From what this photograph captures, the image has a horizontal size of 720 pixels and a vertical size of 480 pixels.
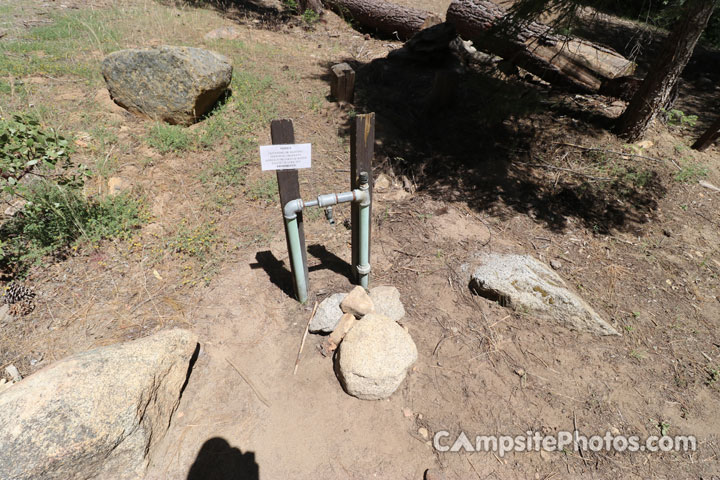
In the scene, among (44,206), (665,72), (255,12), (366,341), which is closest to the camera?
(366,341)

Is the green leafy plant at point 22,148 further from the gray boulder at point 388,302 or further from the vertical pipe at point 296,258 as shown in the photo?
the gray boulder at point 388,302

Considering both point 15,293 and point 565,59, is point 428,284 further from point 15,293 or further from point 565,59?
point 565,59

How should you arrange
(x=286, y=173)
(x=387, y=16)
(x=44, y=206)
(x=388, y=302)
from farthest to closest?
(x=387, y=16), (x=44, y=206), (x=388, y=302), (x=286, y=173)

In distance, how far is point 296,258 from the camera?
105 inches

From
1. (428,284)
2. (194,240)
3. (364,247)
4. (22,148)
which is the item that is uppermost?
(22,148)

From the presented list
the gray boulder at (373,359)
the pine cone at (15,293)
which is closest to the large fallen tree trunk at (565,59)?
the gray boulder at (373,359)

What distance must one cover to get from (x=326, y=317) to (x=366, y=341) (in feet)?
1.47

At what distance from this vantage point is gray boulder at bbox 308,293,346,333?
269cm

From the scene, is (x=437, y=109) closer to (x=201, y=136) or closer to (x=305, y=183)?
(x=305, y=183)

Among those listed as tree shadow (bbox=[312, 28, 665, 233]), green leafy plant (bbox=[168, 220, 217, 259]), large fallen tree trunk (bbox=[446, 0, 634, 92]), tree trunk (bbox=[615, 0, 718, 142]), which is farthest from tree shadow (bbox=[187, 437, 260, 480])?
large fallen tree trunk (bbox=[446, 0, 634, 92])

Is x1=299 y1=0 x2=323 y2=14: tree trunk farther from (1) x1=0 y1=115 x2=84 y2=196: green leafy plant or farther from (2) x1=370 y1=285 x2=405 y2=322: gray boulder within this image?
(2) x1=370 y1=285 x2=405 y2=322: gray boulder

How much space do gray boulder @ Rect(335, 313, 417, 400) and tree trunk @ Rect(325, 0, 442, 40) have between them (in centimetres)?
707

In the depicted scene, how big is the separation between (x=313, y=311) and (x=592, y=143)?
13.2 ft

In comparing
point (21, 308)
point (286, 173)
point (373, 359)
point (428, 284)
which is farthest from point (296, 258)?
point (21, 308)
